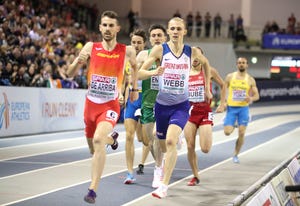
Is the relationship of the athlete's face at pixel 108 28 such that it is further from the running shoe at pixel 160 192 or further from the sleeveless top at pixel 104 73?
the running shoe at pixel 160 192

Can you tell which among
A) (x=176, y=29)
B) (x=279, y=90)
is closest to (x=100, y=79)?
(x=176, y=29)

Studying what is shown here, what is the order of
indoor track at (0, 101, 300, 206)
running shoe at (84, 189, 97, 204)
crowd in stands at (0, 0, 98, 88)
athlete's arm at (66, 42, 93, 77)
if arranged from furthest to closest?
crowd in stands at (0, 0, 98, 88)
indoor track at (0, 101, 300, 206)
athlete's arm at (66, 42, 93, 77)
running shoe at (84, 189, 97, 204)

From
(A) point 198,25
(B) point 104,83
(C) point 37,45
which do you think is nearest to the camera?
(B) point 104,83

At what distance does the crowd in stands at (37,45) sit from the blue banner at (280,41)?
13471 millimetres

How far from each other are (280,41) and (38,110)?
23611mm

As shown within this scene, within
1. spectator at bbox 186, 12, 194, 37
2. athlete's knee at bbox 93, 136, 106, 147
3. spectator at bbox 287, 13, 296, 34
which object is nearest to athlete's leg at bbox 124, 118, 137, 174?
athlete's knee at bbox 93, 136, 106, 147

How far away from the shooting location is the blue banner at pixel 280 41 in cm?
4000

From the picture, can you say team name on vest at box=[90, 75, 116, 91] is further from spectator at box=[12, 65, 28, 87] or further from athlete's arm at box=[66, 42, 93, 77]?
spectator at box=[12, 65, 28, 87]

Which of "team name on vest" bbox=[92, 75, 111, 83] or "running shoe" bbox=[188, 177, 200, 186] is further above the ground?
"team name on vest" bbox=[92, 75, 111, 83]

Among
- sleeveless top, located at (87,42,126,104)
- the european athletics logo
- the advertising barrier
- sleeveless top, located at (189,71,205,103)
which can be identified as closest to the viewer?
sleeveless top, located at (87,42,126,104)

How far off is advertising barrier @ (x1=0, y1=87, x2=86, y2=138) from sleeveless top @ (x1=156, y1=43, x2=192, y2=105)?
9461mm

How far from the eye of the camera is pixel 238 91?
49.0 ft

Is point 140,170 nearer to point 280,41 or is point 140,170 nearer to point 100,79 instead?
point 100,79

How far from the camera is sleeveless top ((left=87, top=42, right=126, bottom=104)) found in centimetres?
856
